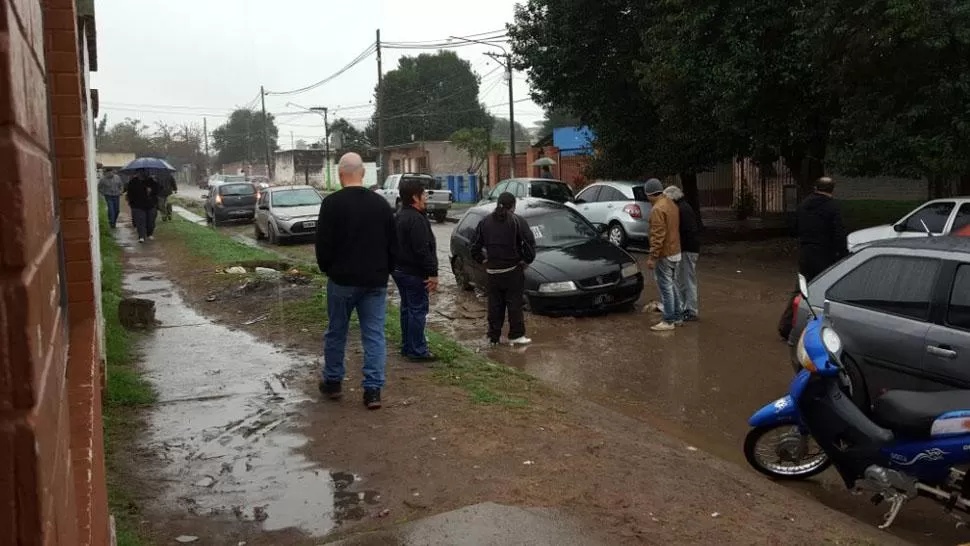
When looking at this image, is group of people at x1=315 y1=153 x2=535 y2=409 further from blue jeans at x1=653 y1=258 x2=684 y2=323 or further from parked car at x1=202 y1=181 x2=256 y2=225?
parked car at x1=202 y1=181 x2=256 y2=225

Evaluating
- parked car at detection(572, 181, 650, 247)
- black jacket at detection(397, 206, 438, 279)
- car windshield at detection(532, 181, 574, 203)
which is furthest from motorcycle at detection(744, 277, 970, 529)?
car windshield at detection(532, 181, 574, 203)

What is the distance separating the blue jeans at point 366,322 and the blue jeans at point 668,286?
465cm

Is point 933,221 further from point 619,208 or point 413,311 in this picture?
point 413,311

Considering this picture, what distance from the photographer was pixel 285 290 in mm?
12227

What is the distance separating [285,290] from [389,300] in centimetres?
156

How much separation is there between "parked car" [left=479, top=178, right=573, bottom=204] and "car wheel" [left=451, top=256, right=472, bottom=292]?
656cm

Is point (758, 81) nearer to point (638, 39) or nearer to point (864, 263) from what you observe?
point (638, 39)

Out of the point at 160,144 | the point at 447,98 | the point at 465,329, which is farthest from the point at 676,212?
the point at 160,144

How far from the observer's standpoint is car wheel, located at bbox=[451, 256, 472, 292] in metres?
13.0

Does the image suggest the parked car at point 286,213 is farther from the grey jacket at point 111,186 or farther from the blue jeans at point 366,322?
the blue jeans at point 366,322

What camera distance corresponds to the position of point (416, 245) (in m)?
7.93

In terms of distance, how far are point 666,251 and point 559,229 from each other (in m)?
2.15

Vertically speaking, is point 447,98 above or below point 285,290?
above

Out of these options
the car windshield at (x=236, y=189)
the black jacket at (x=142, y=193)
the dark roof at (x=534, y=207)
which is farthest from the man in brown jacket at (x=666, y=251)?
the car windshield at (x=236, y=189)
